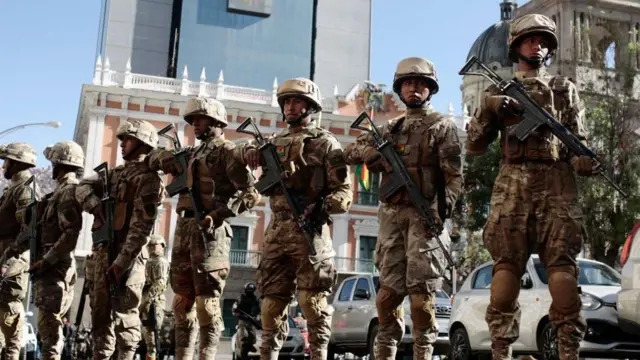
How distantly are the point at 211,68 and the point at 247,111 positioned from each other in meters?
7.59

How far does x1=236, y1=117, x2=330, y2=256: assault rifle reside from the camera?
7156mm

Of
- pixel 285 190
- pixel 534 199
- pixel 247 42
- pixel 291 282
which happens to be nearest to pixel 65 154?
pixel 285 190

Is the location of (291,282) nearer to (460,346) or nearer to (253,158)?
(253,158)

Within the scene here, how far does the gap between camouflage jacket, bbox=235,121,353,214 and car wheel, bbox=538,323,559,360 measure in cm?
455

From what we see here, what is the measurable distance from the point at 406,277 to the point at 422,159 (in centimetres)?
103

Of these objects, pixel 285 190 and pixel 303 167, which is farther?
pixel 303 167

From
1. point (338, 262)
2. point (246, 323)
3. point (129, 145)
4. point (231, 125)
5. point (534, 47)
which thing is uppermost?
point (231, 125)

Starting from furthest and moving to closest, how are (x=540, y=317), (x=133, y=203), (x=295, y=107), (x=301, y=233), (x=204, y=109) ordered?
(x=540, y=317)
(x=133, y=203)
(x=204, y=109)
(x=295, y=107)
(x=301, y=233)

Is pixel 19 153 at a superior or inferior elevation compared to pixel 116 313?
superior

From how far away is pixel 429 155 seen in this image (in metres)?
6.98

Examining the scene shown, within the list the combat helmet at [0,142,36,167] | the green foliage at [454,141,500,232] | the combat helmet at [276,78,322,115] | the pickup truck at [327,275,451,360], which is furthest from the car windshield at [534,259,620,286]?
the green foliage at [454,141,500,232]

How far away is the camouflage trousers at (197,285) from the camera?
7.79 metres

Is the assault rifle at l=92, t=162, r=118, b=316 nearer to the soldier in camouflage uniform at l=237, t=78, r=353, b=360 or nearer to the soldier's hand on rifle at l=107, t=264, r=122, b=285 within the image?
the soldier's hand on rifle at l=107, t=264, r=122, b=285

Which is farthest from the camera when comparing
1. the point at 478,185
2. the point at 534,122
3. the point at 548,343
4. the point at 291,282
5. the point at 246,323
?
the point at 478,185
